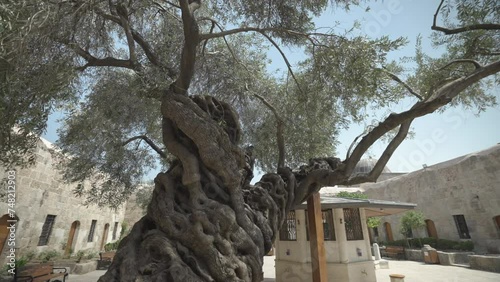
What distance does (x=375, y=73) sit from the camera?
16.4 ft

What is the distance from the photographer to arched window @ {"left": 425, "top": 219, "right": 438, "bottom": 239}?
22503 millimetres

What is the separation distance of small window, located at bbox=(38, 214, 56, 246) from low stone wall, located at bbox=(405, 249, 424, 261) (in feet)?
75.1

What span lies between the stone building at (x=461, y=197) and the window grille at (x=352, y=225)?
13814mm

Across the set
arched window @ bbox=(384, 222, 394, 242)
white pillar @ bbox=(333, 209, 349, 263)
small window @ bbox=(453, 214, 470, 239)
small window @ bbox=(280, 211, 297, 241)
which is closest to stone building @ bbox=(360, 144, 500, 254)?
small window @ bbox=(453, 214, 470, 239)

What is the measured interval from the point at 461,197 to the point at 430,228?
14.9 feet

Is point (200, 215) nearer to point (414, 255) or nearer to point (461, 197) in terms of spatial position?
point (414, 255)

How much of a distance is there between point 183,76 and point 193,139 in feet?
3.66

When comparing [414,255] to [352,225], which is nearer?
[352,225]

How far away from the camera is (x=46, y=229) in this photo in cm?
1268

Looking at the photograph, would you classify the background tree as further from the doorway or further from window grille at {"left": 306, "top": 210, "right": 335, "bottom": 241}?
the doorway

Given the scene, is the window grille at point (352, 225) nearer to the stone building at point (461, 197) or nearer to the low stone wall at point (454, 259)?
the low stone wall at point (454, 259)

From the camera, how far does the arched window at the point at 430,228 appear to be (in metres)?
22.5

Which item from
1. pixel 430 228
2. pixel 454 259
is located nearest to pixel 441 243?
pixel 430 228

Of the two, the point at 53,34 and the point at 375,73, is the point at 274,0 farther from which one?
the point at 53,34
